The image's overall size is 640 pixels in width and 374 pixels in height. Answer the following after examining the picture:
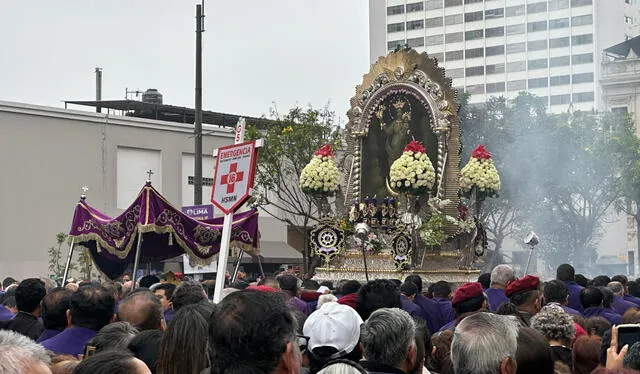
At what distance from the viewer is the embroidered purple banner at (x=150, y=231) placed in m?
17.0

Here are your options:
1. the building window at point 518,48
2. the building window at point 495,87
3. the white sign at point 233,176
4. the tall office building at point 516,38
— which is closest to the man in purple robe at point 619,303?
the white sign at point 233,176

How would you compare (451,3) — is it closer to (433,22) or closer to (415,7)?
(433,22)

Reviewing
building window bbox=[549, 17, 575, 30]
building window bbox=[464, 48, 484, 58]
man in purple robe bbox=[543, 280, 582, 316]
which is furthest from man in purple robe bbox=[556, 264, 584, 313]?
building window bbox=[464, 48, 484, 58]

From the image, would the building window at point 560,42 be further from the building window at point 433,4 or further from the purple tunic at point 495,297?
the purple tunic at point 495,297

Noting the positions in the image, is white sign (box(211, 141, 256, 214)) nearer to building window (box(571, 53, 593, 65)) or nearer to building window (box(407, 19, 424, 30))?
building window (box(571, 53, 593, 65))

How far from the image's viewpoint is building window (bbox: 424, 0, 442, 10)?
86.1 metres

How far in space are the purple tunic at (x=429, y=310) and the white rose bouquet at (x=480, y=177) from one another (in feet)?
37.8

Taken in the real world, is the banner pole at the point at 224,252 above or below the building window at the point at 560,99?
below

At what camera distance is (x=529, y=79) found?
6394 centimetres

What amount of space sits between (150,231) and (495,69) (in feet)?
227

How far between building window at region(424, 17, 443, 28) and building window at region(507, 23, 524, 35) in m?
15.5

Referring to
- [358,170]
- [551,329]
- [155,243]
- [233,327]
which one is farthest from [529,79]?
[233,327]

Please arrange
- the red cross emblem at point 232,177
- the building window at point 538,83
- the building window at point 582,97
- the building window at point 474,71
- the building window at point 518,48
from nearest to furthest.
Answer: the red cross emblem at point 232,177 < the building window at point 582,97 < the building window at point 538,83 < the building window at point 518,48 < the building window at point 474,71

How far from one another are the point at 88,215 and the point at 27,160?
23394 mm
